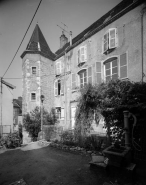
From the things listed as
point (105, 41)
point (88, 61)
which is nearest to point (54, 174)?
point (88, 61)

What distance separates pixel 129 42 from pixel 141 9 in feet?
6.72

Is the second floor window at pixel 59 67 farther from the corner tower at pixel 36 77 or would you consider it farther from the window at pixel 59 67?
→ the corner tower at pixel 36 77

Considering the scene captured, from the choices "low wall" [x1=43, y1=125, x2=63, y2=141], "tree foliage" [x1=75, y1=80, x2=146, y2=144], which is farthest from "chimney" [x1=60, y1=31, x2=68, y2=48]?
"tree foliage" [x1=75, y1=80, x2=146, y2=144]

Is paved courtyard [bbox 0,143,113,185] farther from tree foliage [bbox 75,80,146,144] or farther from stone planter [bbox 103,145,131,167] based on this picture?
tree foliage [bbox 75,80,146,144]

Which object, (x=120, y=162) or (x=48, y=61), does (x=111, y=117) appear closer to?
(x=120, y=162)

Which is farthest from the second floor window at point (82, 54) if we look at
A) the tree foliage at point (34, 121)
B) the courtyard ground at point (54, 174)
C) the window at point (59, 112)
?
the courtyard ground at point (54, 174)

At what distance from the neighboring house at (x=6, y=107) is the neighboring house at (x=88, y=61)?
378cm

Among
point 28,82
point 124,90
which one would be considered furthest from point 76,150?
point 28,82

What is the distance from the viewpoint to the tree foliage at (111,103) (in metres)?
3.74

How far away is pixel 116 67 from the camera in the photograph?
825 centimetres

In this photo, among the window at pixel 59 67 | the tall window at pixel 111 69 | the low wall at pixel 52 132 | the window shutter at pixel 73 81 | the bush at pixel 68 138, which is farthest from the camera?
the window at pixel 59 67

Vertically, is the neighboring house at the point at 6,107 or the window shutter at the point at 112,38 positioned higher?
the window shutter at the point at 112,38

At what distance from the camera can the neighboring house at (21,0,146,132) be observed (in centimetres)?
727

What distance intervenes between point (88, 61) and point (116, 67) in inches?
117
